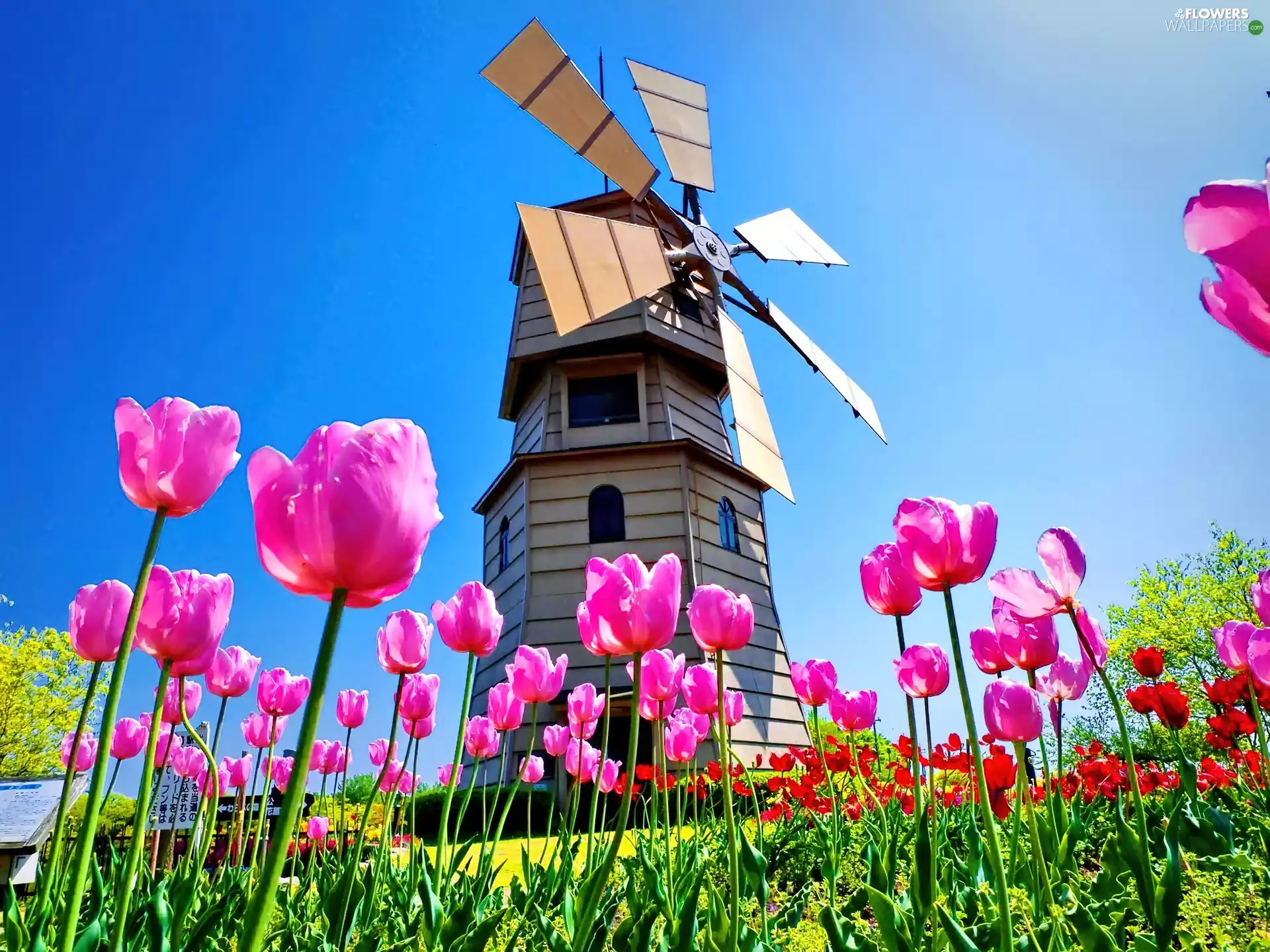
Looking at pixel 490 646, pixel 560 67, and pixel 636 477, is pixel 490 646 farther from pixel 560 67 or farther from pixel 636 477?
pixel 560 67

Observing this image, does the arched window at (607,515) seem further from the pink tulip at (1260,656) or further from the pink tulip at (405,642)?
the pink tulip at (405,642)

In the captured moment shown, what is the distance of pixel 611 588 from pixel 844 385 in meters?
13.1

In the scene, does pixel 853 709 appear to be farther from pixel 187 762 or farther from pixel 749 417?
pixel 749 417

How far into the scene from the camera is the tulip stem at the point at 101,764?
0.91 m

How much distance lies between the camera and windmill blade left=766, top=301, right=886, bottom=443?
13.6 meters

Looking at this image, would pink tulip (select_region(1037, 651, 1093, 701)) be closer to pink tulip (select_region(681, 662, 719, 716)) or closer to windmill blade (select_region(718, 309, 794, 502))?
pink tulip (select_region(681, 662, 719, 716))

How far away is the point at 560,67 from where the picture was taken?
1201 centimetres

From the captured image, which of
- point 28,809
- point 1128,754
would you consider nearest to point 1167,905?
point 1128,754

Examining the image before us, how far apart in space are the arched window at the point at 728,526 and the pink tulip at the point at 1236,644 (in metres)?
9.06

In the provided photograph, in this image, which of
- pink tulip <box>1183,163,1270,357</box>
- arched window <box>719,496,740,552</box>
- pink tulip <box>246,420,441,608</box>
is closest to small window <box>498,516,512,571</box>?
arched window <box>719,496,740,552</box>

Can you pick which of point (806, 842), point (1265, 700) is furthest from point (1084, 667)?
point (806, 842)

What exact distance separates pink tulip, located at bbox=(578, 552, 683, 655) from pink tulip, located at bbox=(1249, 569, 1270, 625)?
79.1 inches

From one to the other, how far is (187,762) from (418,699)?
1523 millimetres

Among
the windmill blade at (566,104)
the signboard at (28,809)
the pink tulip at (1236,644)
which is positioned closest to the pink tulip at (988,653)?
the pink tulip at (1236,644)
